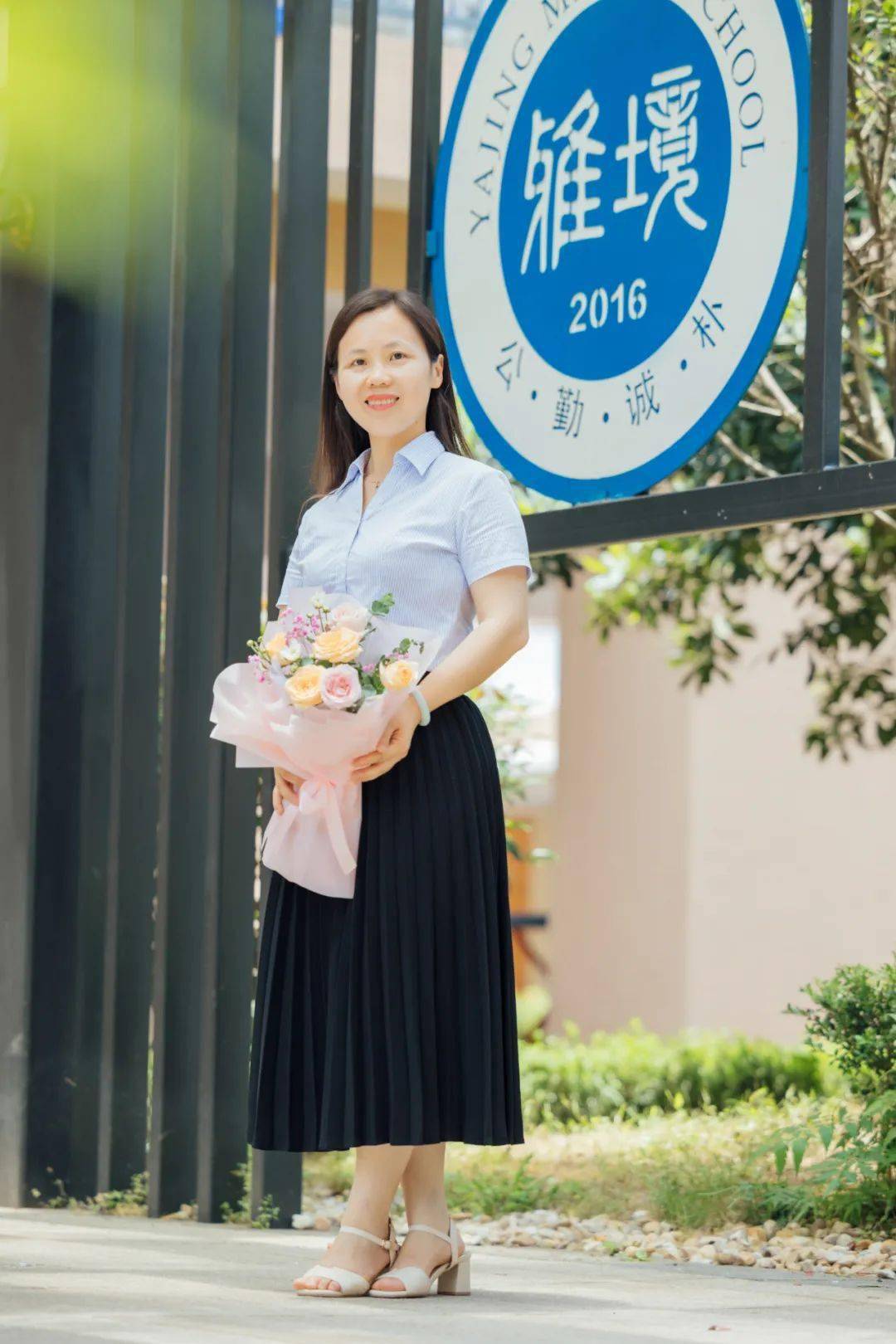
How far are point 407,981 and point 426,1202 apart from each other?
36cm

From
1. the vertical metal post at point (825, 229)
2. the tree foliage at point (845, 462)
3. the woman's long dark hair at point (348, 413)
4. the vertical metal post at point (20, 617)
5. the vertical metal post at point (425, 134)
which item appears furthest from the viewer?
the tree foliage at point (845, 462)

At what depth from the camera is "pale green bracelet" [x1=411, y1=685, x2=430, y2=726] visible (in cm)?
279

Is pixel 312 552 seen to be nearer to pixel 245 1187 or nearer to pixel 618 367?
pixel 618 367

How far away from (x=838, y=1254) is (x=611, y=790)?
829 centimetres

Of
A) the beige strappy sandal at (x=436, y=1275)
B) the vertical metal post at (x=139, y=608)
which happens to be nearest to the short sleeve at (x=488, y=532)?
the beige strappy sandal at (x=436, y=1275)

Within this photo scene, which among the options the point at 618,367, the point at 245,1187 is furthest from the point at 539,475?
the point at 245,1187

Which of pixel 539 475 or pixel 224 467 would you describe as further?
pixel 224 467

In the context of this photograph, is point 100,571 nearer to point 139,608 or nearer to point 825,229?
point 139,608

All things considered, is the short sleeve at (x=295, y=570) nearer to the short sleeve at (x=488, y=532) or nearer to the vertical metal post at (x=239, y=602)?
the short sleeve at (x=488, y=532)

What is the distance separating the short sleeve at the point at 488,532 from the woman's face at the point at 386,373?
0.58ft

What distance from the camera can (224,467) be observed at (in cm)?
419

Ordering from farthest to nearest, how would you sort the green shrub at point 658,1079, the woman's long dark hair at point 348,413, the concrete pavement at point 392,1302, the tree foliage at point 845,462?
the green shrub at point 658,1079 → the tree foliage at point 845,462 → the woman's long dark hair at point 348,413 → the concrete pavement at point 392,1302

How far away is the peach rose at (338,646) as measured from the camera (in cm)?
277

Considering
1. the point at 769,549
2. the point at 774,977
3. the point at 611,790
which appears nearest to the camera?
the point at 769,549
